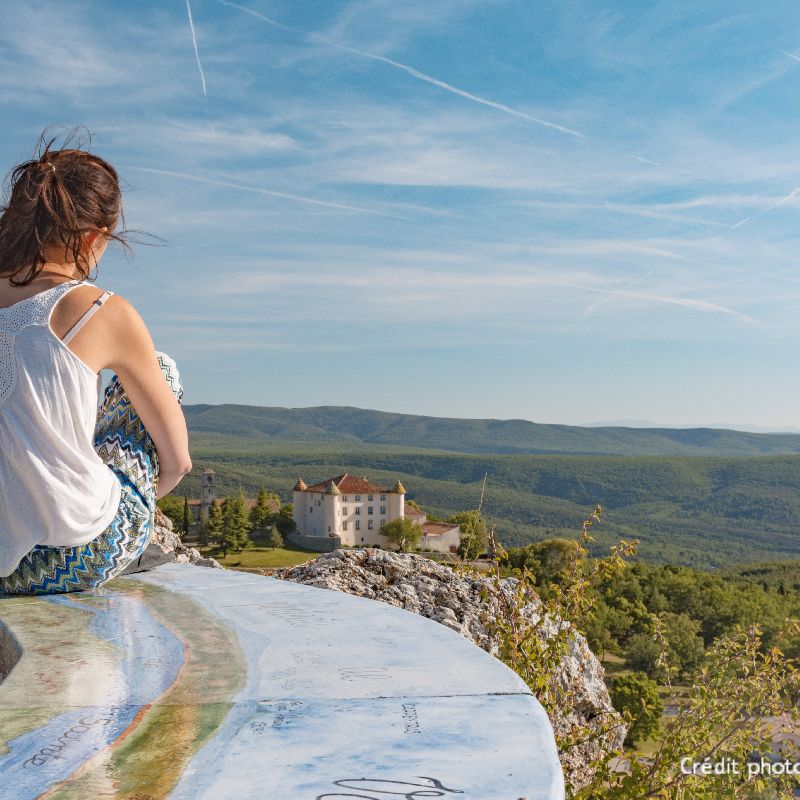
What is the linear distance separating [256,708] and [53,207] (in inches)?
68.3

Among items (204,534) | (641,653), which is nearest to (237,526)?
(204,534)

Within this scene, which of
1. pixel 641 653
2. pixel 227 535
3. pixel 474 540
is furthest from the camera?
pixel 227 535

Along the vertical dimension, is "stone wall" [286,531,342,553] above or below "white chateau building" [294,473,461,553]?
below

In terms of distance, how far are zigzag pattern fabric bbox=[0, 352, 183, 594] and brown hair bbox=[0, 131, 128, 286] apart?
0.51 m

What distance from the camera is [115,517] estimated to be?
3.08 meters

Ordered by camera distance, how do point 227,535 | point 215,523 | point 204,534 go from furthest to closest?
point 204,534 → point 215,523 → point 227,535

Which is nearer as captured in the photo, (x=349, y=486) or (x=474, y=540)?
(x=474, y=540)

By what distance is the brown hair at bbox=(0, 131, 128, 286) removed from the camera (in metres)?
2.76

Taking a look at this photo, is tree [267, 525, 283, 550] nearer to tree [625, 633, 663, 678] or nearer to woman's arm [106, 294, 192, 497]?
tree [625, 633, 663, 678]

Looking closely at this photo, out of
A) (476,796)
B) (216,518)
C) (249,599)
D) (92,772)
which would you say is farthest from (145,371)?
(216,518)

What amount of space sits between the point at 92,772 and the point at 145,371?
144 centimetres

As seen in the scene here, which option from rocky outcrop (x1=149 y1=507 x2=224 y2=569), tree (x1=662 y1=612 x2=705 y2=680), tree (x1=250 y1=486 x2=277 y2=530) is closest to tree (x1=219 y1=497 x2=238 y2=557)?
tree (x1=250 y1=486 x2=277 y2=530)

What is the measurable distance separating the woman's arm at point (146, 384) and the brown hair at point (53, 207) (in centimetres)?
30

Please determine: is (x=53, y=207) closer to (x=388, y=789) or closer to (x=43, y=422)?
(x=43, y=422)
